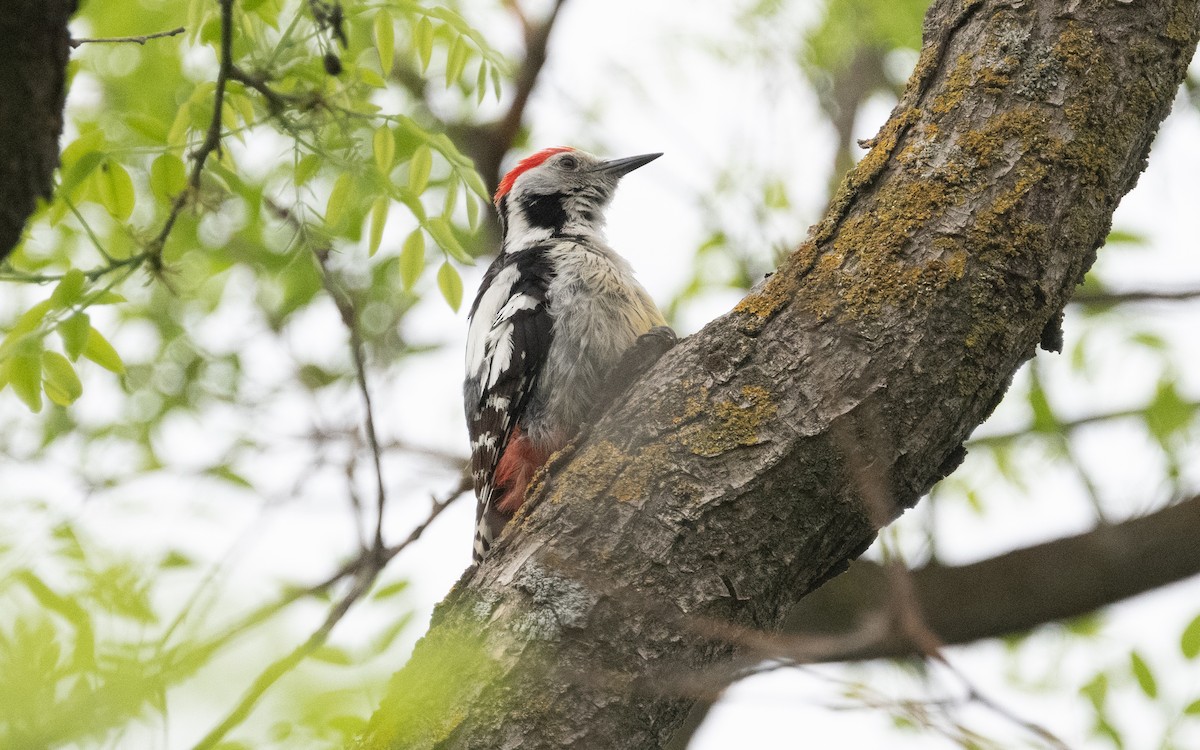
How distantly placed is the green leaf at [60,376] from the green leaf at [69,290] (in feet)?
0.43

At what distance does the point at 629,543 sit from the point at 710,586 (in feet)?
0.60

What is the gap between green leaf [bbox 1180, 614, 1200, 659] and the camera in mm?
3604

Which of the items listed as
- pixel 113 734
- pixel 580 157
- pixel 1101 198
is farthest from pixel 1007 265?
pixel 580 157

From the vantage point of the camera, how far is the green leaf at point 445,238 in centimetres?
287

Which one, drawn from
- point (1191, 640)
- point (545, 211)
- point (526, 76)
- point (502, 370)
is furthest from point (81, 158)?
point (1191, 640)

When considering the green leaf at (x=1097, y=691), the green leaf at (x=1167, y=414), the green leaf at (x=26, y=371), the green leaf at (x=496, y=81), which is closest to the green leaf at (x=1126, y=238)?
the green leaf at (x=1167, y=414)

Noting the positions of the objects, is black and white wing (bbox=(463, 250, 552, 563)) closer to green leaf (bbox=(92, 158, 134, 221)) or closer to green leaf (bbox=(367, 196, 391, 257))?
green leaf (bbox=(367, 196, 391, 257))

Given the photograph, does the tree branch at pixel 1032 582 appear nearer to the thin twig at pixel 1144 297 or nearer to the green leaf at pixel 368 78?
the thin twig at pixel 1144 297

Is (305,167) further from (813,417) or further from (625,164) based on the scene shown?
(625,164)

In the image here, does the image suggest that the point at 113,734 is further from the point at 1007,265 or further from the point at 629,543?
the point at 1007,265

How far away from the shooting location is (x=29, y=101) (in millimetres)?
1637

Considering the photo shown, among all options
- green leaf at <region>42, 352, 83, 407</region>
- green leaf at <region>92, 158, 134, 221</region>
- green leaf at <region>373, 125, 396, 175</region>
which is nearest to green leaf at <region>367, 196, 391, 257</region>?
green leaf at <region>373, 125, 396, 175</region>

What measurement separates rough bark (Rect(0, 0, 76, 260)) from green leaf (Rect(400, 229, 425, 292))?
1.32m

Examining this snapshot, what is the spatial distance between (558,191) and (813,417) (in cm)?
308
